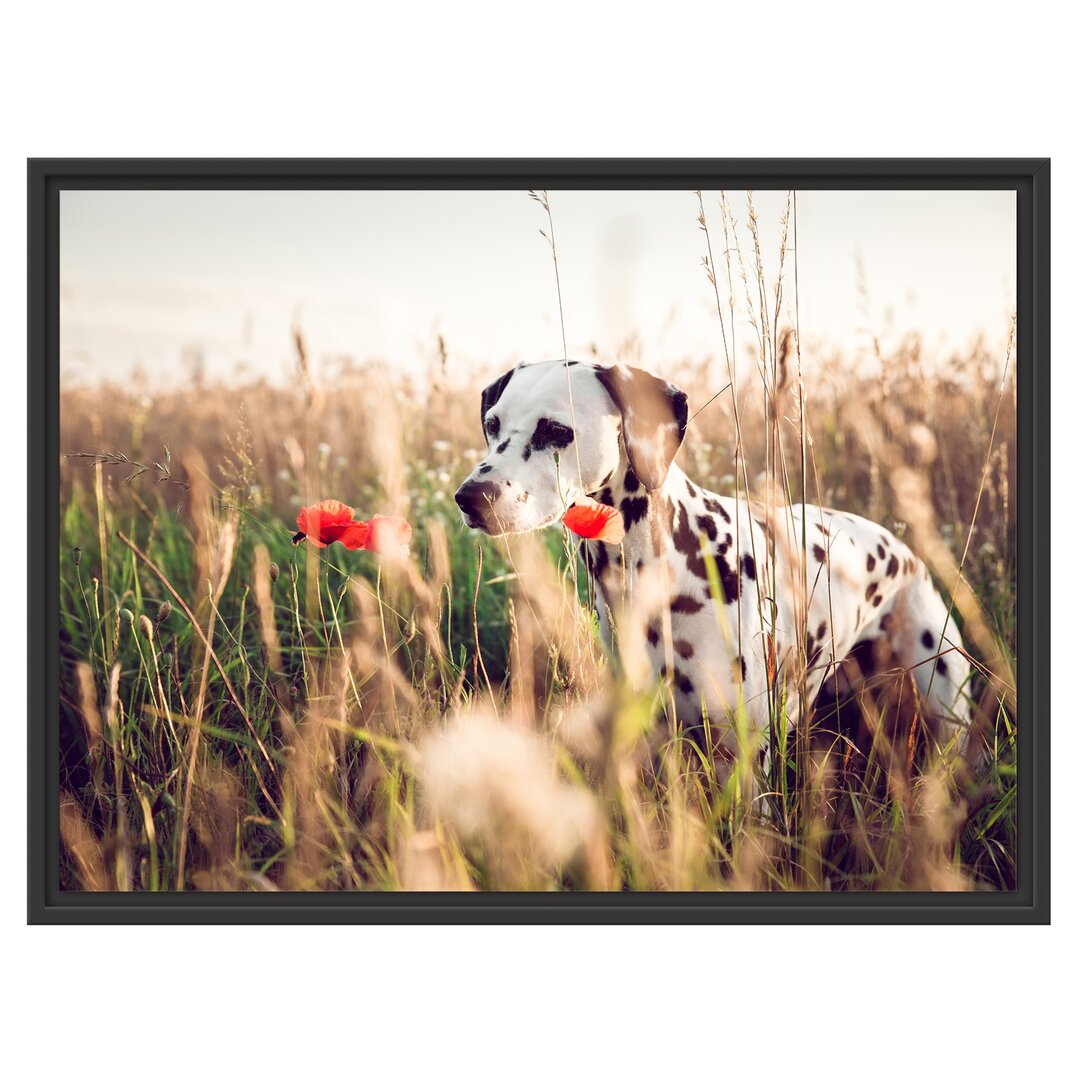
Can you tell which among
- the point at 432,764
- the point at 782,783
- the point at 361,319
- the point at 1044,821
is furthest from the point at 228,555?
the point at 1044,821

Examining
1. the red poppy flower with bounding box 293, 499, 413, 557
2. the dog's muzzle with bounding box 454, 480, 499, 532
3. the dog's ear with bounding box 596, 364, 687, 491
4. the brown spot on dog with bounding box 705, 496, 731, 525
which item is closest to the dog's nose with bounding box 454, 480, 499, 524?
the dog's muzzle with bounding box 454, 480, 499, 532

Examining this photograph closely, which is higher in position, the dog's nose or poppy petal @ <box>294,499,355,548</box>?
the dog's nose

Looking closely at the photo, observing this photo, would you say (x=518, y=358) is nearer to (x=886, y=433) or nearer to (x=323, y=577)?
(x=323, y=577)

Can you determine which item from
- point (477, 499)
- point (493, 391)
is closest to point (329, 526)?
point (477, 499)

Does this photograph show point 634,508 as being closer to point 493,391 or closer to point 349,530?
point 493,391

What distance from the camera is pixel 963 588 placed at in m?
2.90

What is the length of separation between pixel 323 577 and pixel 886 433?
2.14m

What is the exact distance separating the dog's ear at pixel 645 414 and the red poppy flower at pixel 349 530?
0.69 meters

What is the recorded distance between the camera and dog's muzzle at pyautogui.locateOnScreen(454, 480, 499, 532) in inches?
83.4

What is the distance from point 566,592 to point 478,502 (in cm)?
40

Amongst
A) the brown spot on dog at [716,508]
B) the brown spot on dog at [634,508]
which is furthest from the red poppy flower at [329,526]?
the brown spot on dog at [716,508]

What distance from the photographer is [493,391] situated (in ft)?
8.30

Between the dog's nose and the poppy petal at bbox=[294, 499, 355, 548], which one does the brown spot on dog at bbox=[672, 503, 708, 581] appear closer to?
the dog's nose

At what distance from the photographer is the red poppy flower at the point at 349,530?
2.01m
